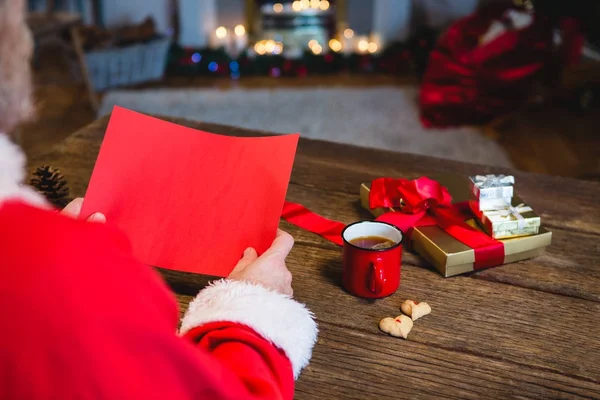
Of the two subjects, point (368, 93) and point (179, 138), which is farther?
point (368, 93)

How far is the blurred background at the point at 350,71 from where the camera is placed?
8.55 feet

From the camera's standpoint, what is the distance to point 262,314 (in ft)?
1.93

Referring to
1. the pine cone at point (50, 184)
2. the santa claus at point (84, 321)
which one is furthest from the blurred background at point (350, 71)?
the santa claus at point (84, 321)

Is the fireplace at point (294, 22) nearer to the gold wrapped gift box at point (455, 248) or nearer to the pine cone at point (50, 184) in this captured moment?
the pine cone at point (50, 184)

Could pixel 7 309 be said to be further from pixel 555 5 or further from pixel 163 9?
pixel 163 9

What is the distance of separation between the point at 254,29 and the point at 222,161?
3.13 meters

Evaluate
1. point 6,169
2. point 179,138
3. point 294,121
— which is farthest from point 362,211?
point 294,121

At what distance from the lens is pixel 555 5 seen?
286 cm

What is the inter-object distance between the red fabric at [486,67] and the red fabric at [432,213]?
6.38ft

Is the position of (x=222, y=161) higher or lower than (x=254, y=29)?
higher

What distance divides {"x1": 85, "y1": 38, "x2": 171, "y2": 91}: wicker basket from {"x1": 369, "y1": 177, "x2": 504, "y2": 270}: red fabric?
254 cm

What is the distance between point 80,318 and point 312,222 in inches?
23.3

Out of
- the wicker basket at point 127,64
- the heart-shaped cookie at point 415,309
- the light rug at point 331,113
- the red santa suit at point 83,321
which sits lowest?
the light rug at point 331,113

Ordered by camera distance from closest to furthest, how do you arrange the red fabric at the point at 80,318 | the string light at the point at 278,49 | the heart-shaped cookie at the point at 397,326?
the red fabric at the point at 80,318, the heart-shaped cookie at the point at 397,326, the string light at the point at 278,49
